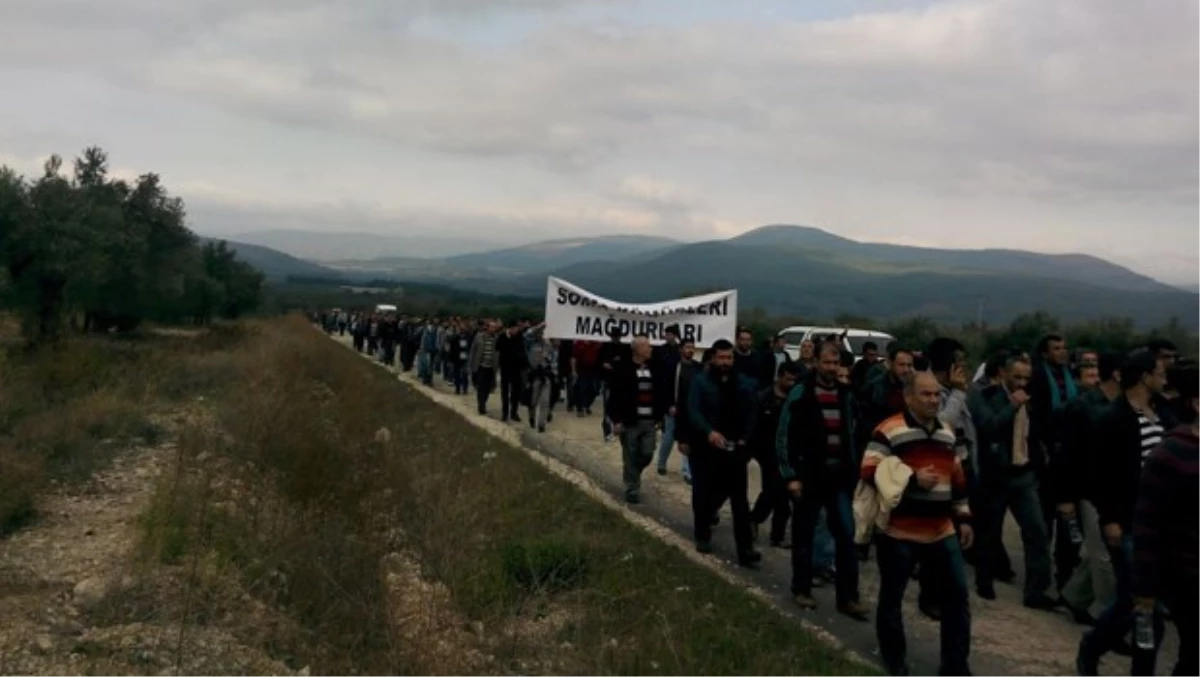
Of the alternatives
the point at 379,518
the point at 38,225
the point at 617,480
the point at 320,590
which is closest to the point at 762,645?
the point at 320,590

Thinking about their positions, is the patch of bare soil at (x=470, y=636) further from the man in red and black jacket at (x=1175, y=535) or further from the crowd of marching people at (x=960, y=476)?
the man in red and black jacket at (x=1175, y=535)

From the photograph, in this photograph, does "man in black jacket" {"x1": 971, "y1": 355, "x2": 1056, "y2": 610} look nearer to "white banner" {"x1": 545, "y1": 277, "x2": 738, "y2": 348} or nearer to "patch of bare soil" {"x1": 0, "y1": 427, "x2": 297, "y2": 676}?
"patch of bare soil" {"x1": 0, "y1": 427, "x2": 297, "y2": 676}

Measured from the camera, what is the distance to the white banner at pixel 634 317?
58.7 feet

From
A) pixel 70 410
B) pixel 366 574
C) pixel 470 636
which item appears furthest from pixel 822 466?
pixel 70 410

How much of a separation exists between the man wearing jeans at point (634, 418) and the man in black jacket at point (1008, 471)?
3.84 meters

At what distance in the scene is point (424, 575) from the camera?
24.1 ft

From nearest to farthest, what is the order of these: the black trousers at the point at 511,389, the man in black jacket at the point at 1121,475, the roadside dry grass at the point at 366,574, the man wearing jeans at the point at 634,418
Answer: the roadside dry grass at the point at 366,574 → the man in black jacket at the point at 1121,475 → the man wearing jeans at the point at 634,418 → the black trousers at the point at 511,389

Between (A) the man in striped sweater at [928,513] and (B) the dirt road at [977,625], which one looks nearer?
(A) the man in striped sweater at [928,513]

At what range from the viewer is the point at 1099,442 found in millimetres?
6332

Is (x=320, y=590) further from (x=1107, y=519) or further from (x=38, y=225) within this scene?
(x=38, y=225)

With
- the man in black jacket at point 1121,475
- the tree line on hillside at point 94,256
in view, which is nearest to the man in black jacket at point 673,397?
the man in black jacket at point 1121,475

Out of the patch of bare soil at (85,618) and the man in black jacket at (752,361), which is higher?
the man in black jacket at (752,361)

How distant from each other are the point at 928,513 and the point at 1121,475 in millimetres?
1376

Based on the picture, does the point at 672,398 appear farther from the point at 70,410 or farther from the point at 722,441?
the point at 70,410
